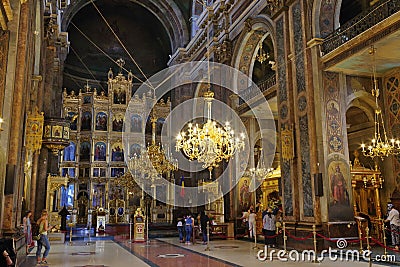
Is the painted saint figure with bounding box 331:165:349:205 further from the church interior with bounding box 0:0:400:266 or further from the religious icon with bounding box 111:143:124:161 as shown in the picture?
the religious icon with bounding box 111:143:124:161

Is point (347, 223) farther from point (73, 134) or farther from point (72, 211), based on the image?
point (73, 134)

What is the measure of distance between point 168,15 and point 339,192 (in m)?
16.3

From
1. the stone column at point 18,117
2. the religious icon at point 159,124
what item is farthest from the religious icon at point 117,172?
the stone column at point 18,117

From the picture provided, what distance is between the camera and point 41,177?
1202 cm

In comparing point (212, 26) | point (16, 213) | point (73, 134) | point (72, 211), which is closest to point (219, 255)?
point (16, 213)

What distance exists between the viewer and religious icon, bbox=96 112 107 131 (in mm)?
22270

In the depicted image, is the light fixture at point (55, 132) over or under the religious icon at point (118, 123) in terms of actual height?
under

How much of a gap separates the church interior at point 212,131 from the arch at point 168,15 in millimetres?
89

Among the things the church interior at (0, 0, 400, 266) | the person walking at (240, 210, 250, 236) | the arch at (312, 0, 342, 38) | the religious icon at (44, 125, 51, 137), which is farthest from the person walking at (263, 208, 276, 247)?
the religious icon at (44, 125, 51, 137)

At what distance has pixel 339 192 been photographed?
9328mm

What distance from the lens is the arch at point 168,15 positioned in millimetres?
20942

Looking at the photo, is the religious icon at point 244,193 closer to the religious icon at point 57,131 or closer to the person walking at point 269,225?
the person walking at point 269,225

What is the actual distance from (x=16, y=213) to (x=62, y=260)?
1.86 meters

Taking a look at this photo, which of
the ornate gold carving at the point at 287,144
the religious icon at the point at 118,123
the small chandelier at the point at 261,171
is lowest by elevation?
the small chandelier at the point at 261,171
